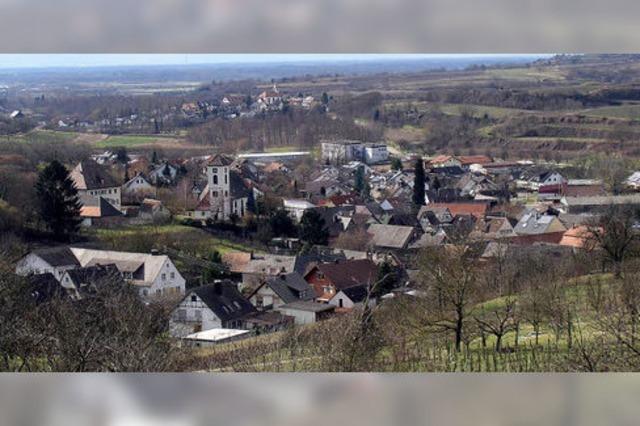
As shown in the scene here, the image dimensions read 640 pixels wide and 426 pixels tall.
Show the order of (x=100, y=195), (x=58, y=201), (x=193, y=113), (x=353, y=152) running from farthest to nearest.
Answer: (x=353, y=152) → (x=193, y=113) → (x=100, y=195) → (x=58, y=201)

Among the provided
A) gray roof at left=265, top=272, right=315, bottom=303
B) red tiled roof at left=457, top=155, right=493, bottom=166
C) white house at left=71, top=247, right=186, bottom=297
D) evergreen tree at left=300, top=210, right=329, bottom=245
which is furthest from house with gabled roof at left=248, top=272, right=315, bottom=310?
red tiled roof at left=457, top=155, right=493, bottom=166

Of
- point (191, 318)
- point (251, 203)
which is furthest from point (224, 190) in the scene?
point (191, 318)

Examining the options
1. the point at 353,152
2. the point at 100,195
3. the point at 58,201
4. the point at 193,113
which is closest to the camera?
the point at 58,201

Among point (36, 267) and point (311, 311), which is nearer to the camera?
point (36, 267)

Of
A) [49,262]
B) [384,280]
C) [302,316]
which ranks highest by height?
[49,262]

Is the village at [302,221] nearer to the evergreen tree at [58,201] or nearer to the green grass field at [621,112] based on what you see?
the evergreen tree at [58,201]

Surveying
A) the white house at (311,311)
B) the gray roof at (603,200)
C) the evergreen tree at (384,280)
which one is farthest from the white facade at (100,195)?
the gray roof at (603,200)

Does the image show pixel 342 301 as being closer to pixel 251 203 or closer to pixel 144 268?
pixel 251 203
